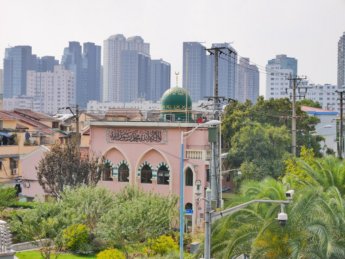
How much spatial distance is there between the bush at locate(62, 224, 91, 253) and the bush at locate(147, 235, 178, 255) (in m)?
3.94

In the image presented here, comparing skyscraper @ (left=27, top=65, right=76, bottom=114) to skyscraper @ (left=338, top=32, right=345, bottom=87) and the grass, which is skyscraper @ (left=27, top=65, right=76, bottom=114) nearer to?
skyscraper @ (left=338, top=32, right=345, bottom=87)

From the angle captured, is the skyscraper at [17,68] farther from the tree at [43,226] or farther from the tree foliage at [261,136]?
the tree at [43,226]

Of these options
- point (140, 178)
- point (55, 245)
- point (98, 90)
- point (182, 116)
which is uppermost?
point (98, 90)

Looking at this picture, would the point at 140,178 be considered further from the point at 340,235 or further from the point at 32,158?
the point at 340,235

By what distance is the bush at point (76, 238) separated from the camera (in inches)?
1040

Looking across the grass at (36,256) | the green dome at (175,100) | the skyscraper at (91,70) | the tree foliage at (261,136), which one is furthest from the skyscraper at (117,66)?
the grass at (36,256)

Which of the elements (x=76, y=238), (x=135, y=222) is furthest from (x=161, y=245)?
(x=76, y=238)

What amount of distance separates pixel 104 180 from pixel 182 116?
5285 mm

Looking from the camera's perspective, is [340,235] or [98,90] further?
[98,90]

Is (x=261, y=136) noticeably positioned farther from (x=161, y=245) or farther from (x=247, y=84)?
(x=247, y=84)

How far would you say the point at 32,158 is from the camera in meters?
40.8

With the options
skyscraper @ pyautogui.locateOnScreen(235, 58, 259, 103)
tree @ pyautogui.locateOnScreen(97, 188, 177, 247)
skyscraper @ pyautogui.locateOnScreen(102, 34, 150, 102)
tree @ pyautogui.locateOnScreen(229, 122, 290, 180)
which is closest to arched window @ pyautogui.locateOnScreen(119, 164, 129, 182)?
tree @ pyautogui.locateOnScreen(229, 122, 290, 180)

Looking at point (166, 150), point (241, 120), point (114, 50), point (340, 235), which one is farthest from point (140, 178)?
point (114, 50)

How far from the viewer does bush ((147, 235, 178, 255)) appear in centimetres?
2353
